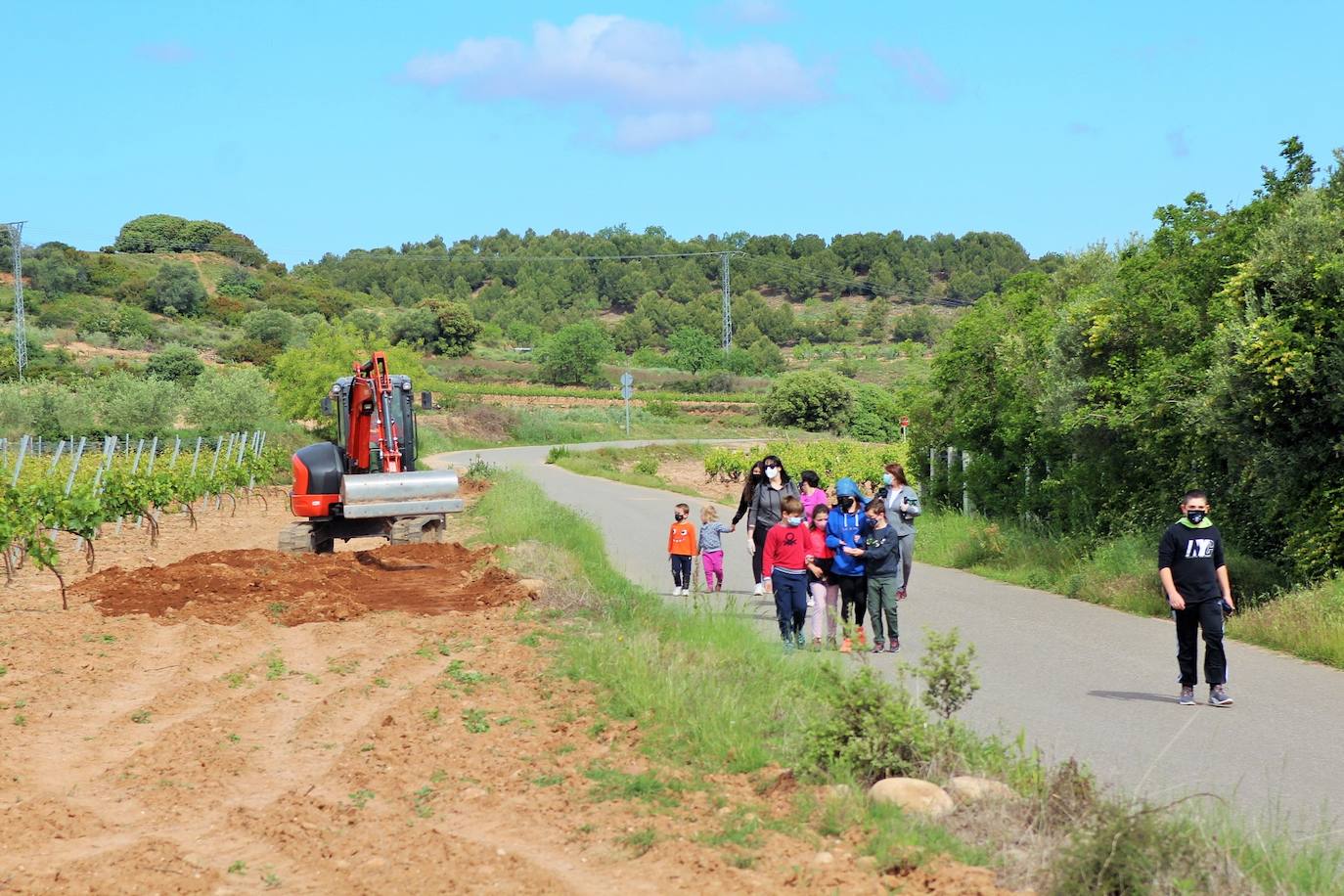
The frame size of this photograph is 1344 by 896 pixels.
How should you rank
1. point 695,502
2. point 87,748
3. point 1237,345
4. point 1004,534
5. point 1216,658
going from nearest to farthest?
point 87,748 < point 1216,658 < point 1237,345 < point 1004,534 < point 695,502

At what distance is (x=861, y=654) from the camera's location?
39.8 feet

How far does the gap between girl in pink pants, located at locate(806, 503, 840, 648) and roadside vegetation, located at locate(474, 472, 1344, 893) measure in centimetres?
136

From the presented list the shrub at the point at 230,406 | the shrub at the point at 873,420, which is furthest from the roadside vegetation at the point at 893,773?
the shrub at the point at 873,420

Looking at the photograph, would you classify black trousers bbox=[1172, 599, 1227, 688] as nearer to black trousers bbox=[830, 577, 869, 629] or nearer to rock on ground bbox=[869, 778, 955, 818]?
black trousers bbox=[830, 577, 869, 629]

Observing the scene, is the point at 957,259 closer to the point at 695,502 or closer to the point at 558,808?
the point at 695,502

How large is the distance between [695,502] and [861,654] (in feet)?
88.3

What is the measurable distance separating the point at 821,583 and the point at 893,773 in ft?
19.1

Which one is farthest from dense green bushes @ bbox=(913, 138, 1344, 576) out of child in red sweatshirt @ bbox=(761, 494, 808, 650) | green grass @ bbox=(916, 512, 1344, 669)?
child in red sweatshirt @ bbox=(761, 494, 808, 650)

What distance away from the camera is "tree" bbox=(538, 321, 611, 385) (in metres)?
106

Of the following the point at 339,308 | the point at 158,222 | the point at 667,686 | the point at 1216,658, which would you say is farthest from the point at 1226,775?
Result: the point at 158,222

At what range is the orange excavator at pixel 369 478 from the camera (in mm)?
19812

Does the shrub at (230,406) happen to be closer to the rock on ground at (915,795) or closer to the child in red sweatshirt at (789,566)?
the child in red sweatshirt at (789,566)

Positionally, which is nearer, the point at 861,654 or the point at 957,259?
the point at 861,654

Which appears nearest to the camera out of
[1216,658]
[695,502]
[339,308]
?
[1216,658]
